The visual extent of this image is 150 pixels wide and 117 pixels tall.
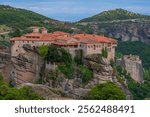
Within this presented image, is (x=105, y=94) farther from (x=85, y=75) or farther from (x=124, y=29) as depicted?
(x=124, y=29)

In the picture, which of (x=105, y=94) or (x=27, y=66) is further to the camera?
(x=27, y=66)

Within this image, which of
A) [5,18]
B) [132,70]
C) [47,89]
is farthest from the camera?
[5,18]

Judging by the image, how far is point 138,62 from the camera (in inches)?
1642

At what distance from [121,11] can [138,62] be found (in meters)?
63.0

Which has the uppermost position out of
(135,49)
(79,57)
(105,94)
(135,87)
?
(79,57)

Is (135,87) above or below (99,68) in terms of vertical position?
below

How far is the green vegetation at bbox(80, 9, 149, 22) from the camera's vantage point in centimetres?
9479

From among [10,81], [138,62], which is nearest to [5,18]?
[138,62]

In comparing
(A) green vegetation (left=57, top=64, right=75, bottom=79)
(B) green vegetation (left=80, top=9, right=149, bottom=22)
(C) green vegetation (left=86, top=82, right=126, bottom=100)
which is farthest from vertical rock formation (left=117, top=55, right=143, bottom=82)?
(B) green vegetation (left=80, top=9, right=149, bottom=22)

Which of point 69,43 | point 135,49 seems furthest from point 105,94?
point 135,49

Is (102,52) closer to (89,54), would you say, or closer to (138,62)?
(89,54)

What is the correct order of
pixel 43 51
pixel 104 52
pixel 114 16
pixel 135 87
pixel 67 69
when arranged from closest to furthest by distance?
pixel 67 69, pixel 43 51, pixel 104 52, pixel 135 87, pixel 114 16

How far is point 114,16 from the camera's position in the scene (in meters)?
97.6

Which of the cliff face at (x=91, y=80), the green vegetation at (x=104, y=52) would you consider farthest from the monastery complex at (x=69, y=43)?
the cliff face at (x=91, y=80)
